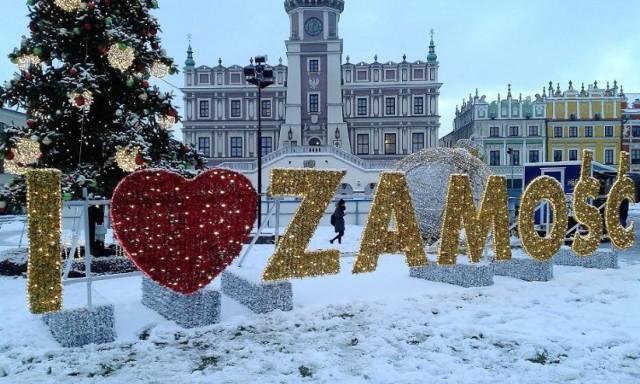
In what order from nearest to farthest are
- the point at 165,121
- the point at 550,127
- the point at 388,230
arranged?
the point at 388,230, the point at 165,121, the point at 550,127

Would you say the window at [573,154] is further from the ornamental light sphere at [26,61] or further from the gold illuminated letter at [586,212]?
the ornamental light sphere at [26,61]

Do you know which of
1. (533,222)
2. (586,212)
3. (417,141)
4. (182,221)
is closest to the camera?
(182,221)

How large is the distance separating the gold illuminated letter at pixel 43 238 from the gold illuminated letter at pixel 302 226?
2826mm

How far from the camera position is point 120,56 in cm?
995

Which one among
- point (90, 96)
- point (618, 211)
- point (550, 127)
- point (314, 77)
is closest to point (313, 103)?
point (314, 77)

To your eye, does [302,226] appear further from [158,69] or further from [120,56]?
[158,69]

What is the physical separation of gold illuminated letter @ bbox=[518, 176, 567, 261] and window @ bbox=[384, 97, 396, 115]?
3287 cm

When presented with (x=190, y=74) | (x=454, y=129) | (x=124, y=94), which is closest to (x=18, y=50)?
(x=124, y=94)

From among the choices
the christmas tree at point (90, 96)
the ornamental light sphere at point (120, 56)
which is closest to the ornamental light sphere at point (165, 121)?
the christmas tree at point (90, 96)

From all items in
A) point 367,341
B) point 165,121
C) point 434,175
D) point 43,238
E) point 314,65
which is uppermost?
point 314,65

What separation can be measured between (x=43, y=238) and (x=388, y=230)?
5.15m

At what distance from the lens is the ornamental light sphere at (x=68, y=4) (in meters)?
9.84

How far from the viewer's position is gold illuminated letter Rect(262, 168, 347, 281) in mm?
7316

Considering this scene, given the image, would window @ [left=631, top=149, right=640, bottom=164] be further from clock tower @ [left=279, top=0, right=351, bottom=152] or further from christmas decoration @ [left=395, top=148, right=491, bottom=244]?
christmas decoration @ [left=395, top=148, right=491, bottom=244]
